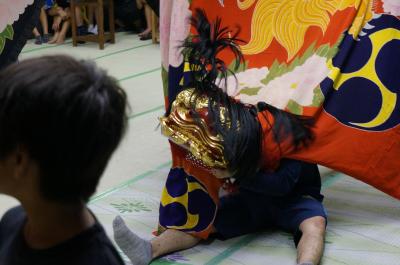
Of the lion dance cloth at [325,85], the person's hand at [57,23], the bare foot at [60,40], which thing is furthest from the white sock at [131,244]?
the person's hand at [57,23]

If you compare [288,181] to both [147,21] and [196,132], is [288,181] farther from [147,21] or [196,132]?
[147,21]

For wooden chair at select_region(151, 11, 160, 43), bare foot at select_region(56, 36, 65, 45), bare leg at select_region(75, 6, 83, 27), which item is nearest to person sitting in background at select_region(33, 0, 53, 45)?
bare foot at select_region(56, 36, 65, 45)

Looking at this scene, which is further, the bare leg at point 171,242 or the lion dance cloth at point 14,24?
the lion dance cloth at point 14,24

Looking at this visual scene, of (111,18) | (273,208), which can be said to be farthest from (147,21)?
(273,208)

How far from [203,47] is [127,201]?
65 centimetres

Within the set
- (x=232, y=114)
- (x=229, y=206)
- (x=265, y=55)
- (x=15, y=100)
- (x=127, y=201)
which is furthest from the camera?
(x=127, y=201)

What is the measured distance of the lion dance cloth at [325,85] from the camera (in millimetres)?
1736

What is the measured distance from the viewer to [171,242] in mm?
1691

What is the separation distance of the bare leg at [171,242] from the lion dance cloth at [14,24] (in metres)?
0.76

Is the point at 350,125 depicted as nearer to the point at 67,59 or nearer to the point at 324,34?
the point at 324,34

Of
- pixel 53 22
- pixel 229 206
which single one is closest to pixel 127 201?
pixel 229 206

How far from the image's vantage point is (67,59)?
689 mm

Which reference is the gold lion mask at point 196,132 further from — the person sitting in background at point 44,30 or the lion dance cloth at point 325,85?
the person sitting in background at point 44,30

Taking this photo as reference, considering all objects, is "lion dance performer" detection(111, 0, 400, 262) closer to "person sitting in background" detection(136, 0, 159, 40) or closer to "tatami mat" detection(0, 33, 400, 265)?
"tatami mat" detection(0, 33, 400, 265)
